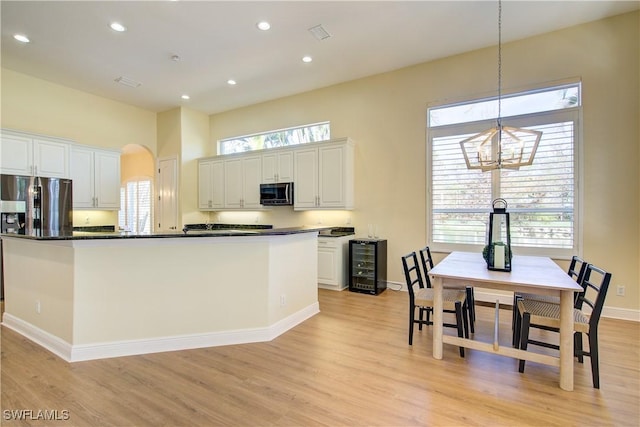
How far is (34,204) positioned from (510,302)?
7404mm

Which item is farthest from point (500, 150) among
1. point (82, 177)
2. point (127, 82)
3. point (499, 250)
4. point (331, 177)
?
point (82, 177)

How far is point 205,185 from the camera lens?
6859 mm

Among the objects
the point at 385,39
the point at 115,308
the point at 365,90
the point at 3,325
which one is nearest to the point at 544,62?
the point at 385,39

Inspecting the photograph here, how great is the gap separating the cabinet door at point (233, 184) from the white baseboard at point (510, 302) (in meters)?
3.63

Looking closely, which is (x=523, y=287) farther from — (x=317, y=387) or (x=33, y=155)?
(x=33, y=155)

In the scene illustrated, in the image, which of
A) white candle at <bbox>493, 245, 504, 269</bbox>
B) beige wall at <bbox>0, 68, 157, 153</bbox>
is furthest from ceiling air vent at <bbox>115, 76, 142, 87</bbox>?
white candle at <bbox>493, 245, 504, 269</bbox>

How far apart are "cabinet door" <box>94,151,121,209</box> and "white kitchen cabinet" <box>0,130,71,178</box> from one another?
64 cm

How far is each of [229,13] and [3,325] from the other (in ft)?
14.5

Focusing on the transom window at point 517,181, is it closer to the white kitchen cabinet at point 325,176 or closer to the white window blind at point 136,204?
the white kitchen cabinet at point 325,176

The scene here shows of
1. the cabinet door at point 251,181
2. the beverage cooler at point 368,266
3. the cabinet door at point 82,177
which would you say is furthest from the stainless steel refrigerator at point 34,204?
the beverage cooler at point 368,266

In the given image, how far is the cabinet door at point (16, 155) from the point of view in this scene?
14.9ft

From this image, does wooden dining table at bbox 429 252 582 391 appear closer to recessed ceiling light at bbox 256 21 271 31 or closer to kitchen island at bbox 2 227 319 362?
kitchen island at bbox 2 227 319 362

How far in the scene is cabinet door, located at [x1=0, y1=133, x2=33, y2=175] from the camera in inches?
179

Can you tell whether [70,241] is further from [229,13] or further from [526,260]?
[526,260]
